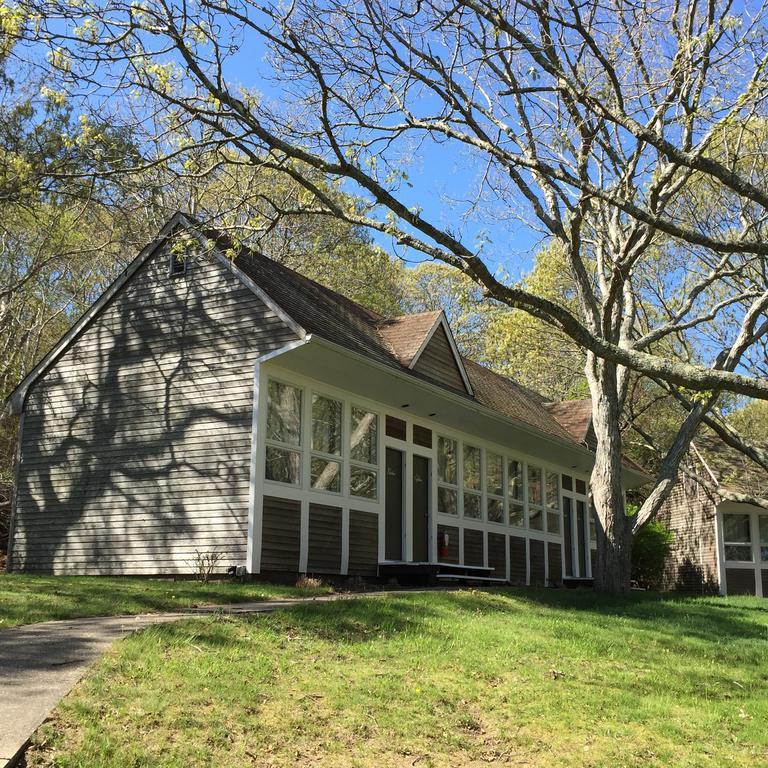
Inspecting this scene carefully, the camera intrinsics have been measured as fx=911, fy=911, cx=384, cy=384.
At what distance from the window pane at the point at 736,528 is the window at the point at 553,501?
25.6 ft

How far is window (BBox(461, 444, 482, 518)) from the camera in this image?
20000mm

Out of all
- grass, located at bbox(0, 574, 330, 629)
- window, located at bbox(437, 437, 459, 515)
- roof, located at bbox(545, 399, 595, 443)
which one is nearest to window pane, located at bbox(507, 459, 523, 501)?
window, located at bbox(437, 437, 459, 515)

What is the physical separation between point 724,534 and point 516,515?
1042 centimetres

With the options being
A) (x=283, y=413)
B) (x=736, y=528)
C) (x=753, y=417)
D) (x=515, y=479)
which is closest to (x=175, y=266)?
(x=283, y=413)

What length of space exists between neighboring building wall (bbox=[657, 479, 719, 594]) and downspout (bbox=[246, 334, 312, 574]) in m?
19.5

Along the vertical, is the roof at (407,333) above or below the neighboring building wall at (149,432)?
above

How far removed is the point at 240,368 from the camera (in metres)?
15.0

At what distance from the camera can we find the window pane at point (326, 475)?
15.5m

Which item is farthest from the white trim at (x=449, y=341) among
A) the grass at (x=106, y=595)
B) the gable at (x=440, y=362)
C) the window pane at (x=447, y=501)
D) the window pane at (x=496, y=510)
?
the grass at (x=106, y=595)

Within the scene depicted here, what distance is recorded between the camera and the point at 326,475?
619 inches

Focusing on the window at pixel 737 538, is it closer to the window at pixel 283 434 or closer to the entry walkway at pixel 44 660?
the window at pixel 283 434

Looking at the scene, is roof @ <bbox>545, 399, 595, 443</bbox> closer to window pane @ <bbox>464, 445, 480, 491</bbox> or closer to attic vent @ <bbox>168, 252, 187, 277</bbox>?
window pane @ <bbox>464, 445, 480, 491</bbox>

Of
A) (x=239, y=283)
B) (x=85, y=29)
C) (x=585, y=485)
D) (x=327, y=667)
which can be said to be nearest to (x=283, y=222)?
(x=585, y=485)

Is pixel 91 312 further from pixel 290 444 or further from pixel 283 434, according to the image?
pixel 290 444
